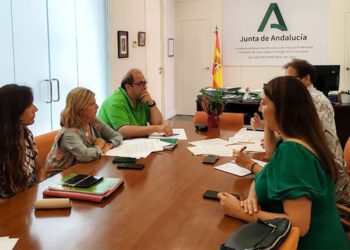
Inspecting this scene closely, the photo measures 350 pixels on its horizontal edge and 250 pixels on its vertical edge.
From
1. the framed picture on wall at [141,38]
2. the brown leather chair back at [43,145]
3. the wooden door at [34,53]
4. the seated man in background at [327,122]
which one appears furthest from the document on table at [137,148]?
the framed picture on wall at [141,38]

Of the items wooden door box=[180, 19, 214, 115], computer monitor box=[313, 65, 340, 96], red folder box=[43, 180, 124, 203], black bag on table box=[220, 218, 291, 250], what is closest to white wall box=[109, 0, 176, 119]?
wooden door box=[180, 19, 214, 115]

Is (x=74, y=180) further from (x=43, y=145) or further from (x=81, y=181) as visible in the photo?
(x=43, y=145)

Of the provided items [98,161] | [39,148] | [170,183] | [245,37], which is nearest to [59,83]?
[39,148]

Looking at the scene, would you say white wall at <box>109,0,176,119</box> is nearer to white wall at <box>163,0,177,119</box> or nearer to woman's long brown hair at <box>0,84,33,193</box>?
white wall at <box>163,0,177,119</box>

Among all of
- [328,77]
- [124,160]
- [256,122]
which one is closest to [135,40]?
[328,77]

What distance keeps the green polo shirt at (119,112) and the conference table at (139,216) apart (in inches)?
40.5

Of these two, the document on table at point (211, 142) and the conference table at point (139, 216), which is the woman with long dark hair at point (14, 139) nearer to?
the conference table at point (139, 216)

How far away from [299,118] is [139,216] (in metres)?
0.70

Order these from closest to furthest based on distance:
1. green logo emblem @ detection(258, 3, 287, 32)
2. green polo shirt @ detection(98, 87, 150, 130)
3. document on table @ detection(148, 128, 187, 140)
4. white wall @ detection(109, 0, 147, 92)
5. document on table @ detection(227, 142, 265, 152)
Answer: document on table @ detection(227, 142, 265, 152), document on table @ detection(148, 128, 187, 140), green polo shirt @ detection(98, 87, 150, 130), white wall @ detection(109, 0, 147, 92), green logo emblem @ detection(258, 3, 287, 32)

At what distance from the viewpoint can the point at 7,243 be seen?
4.11 feet

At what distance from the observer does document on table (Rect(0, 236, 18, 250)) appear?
1.23m

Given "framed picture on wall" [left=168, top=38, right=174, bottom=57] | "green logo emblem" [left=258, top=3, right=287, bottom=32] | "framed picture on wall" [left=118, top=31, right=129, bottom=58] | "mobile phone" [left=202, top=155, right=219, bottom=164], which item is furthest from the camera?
"framed picture on wall" [left=168, top=38, right=174, bottom=57]

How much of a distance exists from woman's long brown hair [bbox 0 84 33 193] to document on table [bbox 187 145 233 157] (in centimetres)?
100

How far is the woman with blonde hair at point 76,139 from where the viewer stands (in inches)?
88.3
